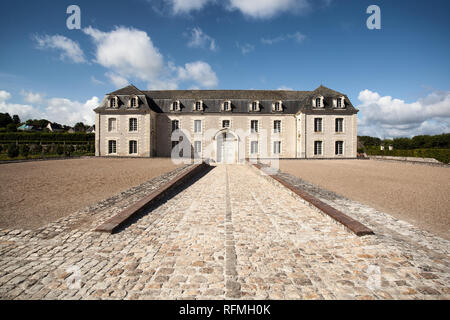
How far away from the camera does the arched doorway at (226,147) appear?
25562 millimetres

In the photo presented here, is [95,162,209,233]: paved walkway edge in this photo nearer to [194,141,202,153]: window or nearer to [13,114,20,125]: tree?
[194,141,202,153]: window

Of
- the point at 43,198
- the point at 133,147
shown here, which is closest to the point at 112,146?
the point at 133,147

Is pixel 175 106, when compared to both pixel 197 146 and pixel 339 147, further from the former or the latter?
pixel 339 147

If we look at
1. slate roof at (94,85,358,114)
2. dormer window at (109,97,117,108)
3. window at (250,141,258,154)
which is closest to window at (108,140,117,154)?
slate roof at (94,85,358,114)

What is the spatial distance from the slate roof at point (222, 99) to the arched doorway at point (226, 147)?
316 cm

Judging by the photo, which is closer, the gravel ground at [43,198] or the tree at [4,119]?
the gravel ground at [43,198]

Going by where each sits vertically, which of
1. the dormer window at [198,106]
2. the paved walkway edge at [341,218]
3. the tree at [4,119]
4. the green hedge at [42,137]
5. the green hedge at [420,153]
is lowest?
the paved walkway edge at [341,218]

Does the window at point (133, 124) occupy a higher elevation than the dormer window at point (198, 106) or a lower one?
lower

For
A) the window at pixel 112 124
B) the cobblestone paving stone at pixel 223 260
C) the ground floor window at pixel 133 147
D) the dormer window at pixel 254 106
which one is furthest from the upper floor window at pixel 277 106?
the cobblestone paving stone at pixel 223 260

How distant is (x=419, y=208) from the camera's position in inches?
217

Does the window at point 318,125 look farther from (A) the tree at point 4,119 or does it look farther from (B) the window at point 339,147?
(A) the tree at point 4,119

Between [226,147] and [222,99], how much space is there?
21.0 ft

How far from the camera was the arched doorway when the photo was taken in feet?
83.9

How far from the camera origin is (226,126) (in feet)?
85.3
